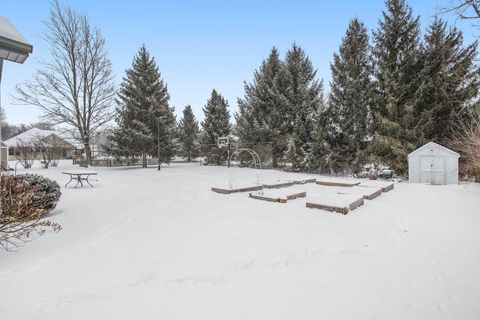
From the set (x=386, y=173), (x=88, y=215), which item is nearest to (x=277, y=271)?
(x=88, y=215)

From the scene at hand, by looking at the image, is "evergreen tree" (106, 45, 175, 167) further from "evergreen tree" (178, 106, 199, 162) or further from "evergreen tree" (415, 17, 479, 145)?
"evergreen tree" (415, 17, 479, 145)

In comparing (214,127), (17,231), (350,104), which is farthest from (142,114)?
(17,231)

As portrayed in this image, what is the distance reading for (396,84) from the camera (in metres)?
14.3

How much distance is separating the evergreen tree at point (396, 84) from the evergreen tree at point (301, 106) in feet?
11.3

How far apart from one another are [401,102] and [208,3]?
38.2 feet

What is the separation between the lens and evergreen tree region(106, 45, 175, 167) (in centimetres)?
2136

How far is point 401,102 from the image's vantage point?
47.9 ft

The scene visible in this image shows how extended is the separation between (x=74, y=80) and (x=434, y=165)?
1012 inches

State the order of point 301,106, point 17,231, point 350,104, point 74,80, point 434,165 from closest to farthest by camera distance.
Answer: point 17,231 → point 434,165 → point 350,104 → point 301,106 → point 74,80

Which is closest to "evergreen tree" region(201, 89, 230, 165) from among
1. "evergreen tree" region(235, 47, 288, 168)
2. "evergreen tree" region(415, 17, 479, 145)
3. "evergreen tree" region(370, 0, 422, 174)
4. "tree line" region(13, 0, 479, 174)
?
"tree line" region(13, 0, 479, 174)

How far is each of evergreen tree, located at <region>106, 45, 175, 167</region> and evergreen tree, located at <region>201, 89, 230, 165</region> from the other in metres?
3.45

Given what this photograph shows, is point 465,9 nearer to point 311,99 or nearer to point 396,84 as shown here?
point 396,84

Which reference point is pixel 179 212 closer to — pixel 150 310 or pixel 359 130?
pixel 150 310

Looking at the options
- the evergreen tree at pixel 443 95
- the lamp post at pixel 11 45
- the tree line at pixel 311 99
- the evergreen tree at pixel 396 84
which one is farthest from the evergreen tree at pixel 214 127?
the lamp post at pixel 11 45
